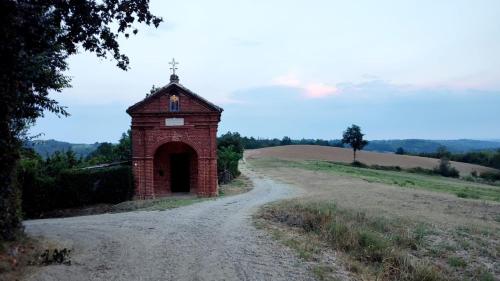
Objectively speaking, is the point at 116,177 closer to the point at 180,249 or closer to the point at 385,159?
the point at 180,249

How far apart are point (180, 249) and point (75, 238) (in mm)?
3143

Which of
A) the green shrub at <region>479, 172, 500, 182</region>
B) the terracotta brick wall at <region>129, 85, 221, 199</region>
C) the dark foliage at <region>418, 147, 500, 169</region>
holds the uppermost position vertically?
the terracotta brick wall at <region>129, 85, 221, 199</region>

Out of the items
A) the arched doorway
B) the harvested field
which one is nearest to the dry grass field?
the arched doorway

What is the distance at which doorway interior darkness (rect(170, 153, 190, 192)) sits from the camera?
28734 mm

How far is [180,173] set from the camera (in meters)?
29.0

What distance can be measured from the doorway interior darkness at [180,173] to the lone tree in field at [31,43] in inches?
666

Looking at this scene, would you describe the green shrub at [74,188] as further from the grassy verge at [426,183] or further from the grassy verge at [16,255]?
the grassy verge at [426,183]

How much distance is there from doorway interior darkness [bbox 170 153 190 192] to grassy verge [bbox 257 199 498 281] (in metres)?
12.4

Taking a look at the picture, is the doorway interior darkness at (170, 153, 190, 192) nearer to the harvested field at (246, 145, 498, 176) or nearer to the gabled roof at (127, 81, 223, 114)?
the gabled roof at (127, 81, 223, 114)

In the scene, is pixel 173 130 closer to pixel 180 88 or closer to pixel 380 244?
pixel 180 88

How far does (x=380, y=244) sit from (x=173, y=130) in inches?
623

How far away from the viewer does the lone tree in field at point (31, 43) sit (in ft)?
28.4

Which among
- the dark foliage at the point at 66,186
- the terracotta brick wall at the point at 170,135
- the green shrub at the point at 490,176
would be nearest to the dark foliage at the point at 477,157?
the green shrub at the point at 490,176

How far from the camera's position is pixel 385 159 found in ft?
247
